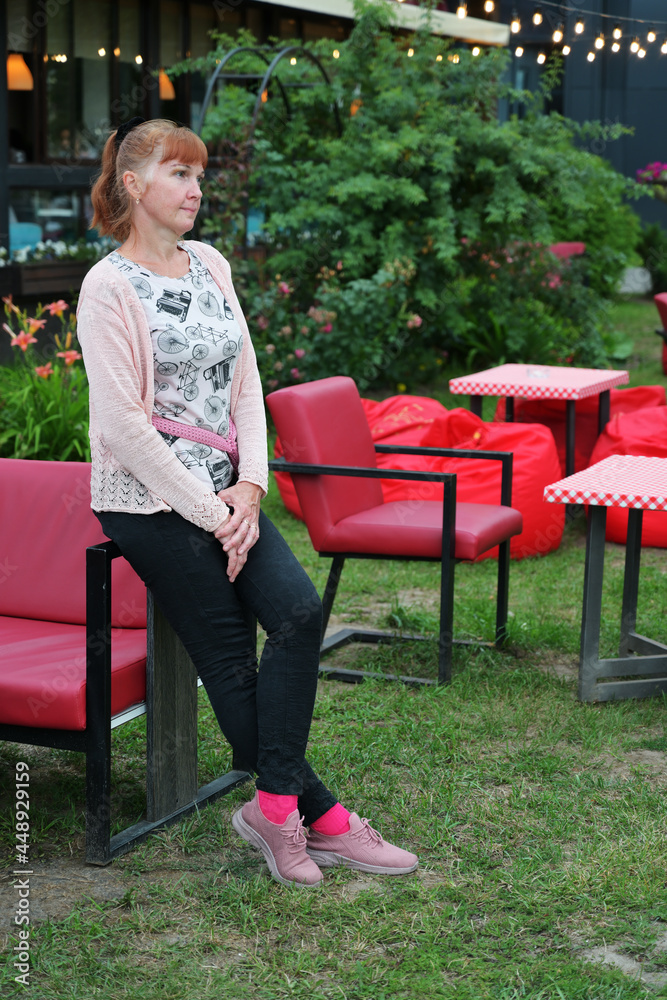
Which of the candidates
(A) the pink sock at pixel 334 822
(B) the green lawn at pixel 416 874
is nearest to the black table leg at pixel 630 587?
(B) the green lawn at pixel 416 874

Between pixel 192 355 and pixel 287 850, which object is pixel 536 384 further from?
pixel 287 850

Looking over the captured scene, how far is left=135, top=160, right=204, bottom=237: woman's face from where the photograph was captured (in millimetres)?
2553

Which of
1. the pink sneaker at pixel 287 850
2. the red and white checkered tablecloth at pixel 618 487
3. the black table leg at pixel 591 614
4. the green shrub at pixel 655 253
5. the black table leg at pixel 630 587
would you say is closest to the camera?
the pink sneaker at pixel 287 850

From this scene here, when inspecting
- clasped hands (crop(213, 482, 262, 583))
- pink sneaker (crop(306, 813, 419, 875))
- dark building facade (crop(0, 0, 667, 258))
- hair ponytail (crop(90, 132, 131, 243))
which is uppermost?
dark building facade (crop(0, 0, 667, 258))

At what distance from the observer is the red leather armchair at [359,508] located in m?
3.64

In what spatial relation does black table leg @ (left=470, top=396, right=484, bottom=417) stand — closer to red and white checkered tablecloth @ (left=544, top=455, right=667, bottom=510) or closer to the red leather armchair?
the red leather armchair

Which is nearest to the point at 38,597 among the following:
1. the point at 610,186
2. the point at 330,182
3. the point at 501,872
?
the point at 501,872

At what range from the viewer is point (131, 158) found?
2.57m

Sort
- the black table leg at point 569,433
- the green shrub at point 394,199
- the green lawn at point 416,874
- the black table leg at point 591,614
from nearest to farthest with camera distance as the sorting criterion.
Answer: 1. the green lawn at point 416,874
2. the black table leg at point 591,614
3. the black table leg at point 569,433
4. the green shrub at point 394,199

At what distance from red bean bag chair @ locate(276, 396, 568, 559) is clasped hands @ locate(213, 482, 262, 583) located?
230cm

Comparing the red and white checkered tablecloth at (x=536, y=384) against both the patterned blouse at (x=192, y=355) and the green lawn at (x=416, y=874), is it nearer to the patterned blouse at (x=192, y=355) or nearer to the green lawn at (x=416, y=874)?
the green lawn at (x=416, y=874)

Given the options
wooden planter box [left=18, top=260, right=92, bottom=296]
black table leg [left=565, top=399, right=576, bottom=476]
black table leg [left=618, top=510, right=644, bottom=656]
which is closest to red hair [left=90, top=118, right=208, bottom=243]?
black table leg [left=618, top=510, right=644, bottom=656]

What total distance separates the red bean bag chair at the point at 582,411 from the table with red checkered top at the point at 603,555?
2202 millimetres

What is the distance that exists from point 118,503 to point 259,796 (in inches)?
27.8
